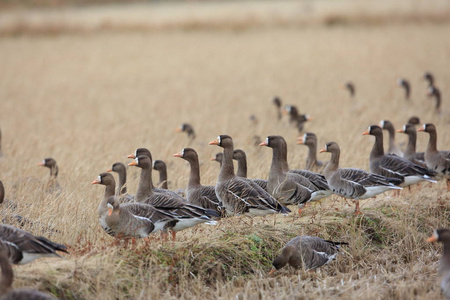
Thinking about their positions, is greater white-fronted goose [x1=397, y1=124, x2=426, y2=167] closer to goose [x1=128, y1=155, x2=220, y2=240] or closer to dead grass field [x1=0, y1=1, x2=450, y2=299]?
dead grass field [x1=0, y1=1, x2=450, y2=299]

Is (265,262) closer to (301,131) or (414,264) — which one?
(414,264)

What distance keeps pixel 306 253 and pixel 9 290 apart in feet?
12.7

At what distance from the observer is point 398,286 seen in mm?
7609

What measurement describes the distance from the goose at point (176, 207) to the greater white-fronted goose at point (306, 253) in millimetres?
1137

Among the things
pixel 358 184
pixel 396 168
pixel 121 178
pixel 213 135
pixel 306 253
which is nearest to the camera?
pixel 306 253

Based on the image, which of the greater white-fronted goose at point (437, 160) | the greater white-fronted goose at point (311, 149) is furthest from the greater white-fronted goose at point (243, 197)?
the greater white-fronted goose at point (437, 160)

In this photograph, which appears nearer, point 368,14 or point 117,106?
point 117,106

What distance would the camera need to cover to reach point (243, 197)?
31.3 feet

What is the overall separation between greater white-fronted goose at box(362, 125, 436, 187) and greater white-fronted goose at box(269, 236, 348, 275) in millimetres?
2891

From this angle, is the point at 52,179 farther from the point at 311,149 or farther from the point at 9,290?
the point at 311,149

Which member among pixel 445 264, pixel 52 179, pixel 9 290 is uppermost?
pixel 52 179

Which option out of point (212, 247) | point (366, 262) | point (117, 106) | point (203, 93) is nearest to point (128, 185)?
point (212, 247)

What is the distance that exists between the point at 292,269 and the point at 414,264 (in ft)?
6.03

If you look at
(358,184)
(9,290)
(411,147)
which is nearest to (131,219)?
(9,290)
